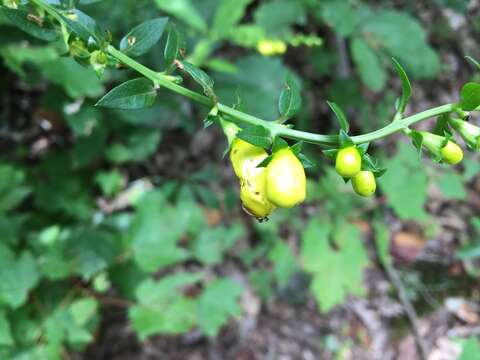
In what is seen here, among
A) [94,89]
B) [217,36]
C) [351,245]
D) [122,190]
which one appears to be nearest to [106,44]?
[94,89]

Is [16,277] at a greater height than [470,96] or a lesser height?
lesser

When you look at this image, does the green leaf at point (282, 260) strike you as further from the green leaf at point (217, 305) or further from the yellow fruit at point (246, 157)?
the yellow fruit at point (246, 157)

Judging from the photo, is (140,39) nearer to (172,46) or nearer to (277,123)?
(172,46)

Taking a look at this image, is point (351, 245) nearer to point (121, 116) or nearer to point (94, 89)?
point (121, 116)

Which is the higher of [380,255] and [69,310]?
[69,310]

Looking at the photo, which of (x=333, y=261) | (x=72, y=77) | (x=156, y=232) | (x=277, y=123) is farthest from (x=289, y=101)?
(x=333, y=261)

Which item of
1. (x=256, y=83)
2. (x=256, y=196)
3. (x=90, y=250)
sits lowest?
(x=90, y=250)

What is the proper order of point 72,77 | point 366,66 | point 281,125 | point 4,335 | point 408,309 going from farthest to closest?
point 408,309
point 366,66
point 72,77
point 4,335
point 281,125
